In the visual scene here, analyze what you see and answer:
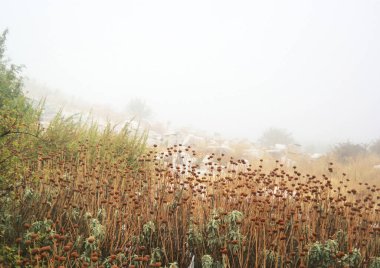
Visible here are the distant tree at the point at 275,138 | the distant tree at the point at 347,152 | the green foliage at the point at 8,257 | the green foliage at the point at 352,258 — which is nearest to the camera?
the green foliage at the point at 8,257

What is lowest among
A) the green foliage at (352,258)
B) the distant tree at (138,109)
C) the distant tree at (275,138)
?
the green foliage at (352,258)

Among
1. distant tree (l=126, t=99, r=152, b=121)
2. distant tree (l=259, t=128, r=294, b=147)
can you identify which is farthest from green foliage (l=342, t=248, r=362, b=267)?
distant tree (l=126, t=99, r=152, b=121)

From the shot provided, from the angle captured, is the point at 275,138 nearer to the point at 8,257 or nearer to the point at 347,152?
the point at 347,152

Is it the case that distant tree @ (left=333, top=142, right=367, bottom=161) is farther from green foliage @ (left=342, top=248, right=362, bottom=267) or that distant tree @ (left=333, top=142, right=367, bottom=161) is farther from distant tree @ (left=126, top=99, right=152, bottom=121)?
distant tree @ (left=126, top=99, right=152, bottom=121)

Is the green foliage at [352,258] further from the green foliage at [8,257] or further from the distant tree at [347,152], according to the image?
the distant tree at [347,152]

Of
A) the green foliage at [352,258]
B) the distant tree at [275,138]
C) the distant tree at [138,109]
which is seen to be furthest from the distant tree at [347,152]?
the distant tree at [138,109]

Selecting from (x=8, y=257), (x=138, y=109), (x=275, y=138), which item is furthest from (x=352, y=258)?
(x=138, y=109)

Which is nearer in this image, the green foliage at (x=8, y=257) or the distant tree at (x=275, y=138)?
the green foliage at (x=8, y=257)

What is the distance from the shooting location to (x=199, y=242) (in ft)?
11.3

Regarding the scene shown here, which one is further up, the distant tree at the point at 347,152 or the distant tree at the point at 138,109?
the distant tree at the point at 138,109

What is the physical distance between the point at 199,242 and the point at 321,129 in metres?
104

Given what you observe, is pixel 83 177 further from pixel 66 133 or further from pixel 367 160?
pixel 367 160

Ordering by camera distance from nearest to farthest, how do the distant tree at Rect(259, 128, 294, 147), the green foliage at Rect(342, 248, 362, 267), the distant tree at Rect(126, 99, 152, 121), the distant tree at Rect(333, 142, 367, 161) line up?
the green foliage at Rect(342, 248, 362, 267), the distant tree at Rect(333, 142, 367, 161), the distant tree at Rect(259, 128, 294, 147), the distant tree at Rect(126, 99, 152, 121)

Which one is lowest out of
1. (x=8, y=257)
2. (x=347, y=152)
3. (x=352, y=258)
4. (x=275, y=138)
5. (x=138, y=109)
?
(x=8, y=257)
